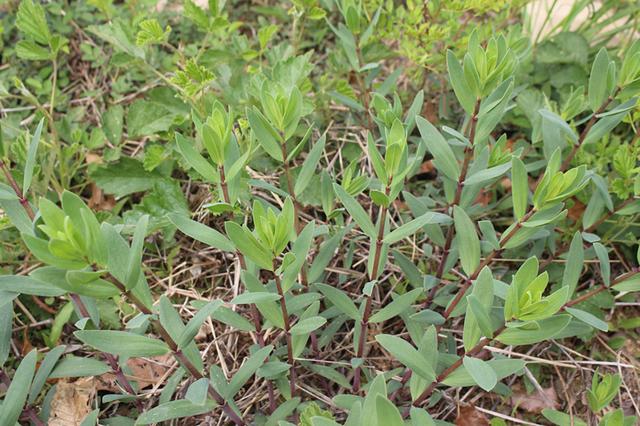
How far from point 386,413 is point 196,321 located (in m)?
0.44

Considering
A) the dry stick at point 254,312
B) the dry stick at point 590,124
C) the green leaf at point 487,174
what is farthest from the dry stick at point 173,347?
the dry stick at point 590,124

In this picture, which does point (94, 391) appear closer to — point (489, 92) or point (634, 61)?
point (489, 92)

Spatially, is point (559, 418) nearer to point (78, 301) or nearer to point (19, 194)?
point (78, 301)

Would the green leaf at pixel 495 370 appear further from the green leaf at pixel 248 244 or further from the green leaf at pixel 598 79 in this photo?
the green leaf at pixel 598 79

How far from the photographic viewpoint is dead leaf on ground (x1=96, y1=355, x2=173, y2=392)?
67.9 inches

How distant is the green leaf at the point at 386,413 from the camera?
975 mm

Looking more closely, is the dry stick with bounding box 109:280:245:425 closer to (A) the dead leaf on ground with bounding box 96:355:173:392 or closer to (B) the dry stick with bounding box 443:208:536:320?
(A) the dead leaf on ground with bounding box 96:355:173:392

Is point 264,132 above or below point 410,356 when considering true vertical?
above

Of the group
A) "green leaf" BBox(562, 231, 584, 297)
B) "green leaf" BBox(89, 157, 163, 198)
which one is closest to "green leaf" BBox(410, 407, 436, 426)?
"green leaf" BBox(562, 231, 584, 297)

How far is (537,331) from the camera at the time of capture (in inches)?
46.0

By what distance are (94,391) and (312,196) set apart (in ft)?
3.08

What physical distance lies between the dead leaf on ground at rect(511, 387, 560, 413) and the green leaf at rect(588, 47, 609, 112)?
2.93 ft

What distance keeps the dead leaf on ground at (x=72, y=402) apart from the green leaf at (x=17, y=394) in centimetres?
35

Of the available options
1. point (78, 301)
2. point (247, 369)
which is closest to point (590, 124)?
point (247, 369)
